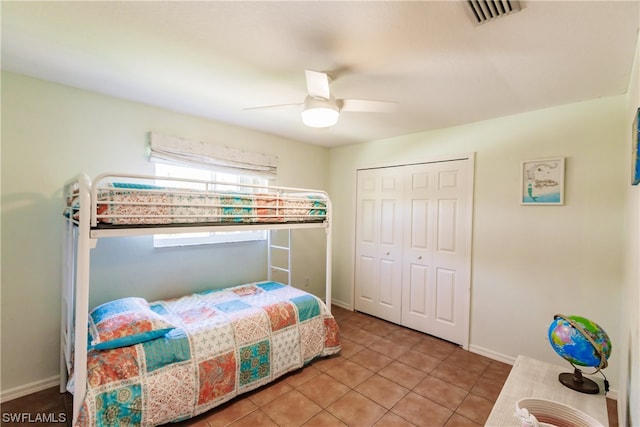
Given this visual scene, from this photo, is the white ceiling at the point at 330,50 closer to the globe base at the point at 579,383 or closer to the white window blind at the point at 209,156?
the white window blind at the point at 209,156

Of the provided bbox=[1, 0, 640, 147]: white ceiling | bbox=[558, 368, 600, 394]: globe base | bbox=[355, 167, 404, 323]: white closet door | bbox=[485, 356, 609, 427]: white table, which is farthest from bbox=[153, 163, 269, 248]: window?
bbox=[558, 368, 600, 394]: globe base

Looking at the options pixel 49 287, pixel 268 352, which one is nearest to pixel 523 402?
pixel 268 352

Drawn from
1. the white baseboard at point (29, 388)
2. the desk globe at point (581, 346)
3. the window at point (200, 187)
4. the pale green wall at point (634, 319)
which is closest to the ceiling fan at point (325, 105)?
the window at point (200, 187)

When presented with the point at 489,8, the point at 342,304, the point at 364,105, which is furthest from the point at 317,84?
the point at 342,304

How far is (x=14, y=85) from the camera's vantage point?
206 cm

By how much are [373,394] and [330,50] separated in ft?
8.05

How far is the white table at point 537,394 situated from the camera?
1.21 m

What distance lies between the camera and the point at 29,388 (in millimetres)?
2154

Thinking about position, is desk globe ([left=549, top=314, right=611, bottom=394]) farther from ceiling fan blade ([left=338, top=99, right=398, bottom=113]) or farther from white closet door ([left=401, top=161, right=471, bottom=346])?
white closet door ([left=401, top=161, right=471, bottom=346])

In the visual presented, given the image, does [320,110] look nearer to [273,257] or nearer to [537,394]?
[537,394]

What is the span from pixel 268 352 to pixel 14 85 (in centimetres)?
268

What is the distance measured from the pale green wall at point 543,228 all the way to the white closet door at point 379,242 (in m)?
0.66

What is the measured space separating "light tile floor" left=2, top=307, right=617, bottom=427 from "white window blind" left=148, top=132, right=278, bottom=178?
2.04m

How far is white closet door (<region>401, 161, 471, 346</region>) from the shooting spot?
3.06 meters
